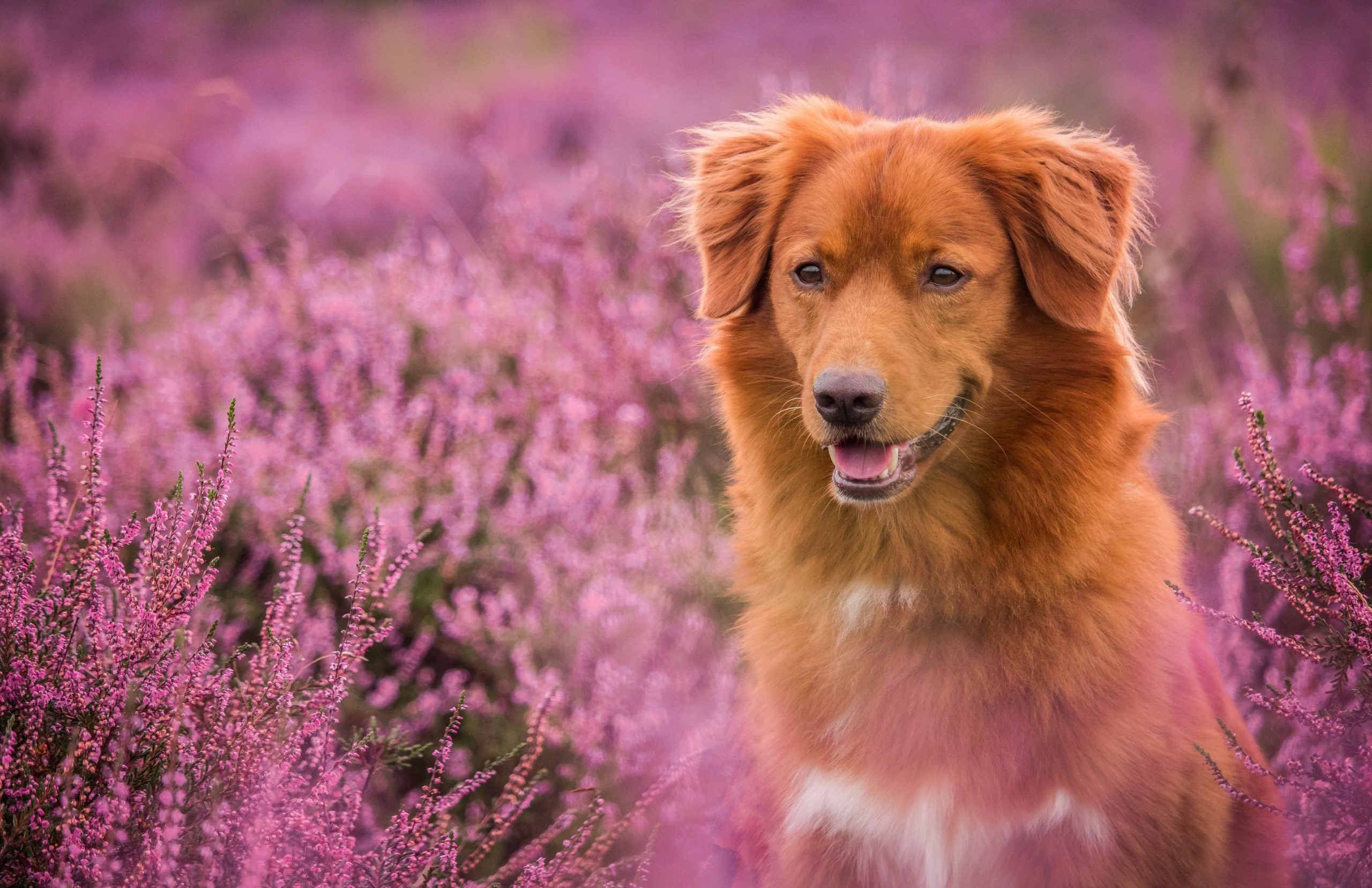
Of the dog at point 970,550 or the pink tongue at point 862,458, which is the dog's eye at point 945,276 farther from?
the pink tongue at point 862,458

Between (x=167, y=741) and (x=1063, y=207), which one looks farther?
(x=1063, y=207)

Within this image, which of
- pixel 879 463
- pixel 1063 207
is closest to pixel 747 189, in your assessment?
pixel 1063 207

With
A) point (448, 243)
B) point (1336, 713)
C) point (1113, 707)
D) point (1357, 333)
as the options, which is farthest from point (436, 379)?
point (1357, 333)

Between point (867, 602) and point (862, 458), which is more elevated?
point (862, 458)

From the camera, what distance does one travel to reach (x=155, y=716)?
1968 mm

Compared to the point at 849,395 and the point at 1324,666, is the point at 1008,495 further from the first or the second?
the point at 1324,666

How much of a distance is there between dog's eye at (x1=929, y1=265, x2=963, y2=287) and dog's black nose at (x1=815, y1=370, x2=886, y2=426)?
1.18ft

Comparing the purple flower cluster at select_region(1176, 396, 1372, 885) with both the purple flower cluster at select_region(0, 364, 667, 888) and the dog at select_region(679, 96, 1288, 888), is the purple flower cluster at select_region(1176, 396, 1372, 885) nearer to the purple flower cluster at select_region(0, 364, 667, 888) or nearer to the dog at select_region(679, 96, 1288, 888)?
the dog at select_region(679, 96, 1288, 888)

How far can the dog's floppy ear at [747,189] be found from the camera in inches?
101

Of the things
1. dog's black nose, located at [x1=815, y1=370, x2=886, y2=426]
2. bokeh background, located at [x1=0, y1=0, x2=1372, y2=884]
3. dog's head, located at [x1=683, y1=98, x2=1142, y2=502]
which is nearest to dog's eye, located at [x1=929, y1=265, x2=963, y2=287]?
dog's head, located at [x1=683, y1=98, x2=1142, y2=502]

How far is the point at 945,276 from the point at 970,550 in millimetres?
636

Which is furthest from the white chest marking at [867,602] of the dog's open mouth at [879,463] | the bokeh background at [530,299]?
the bokeh background at [530,299]

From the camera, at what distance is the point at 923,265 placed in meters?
2.23

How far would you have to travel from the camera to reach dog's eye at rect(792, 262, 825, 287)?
2.36 meters
